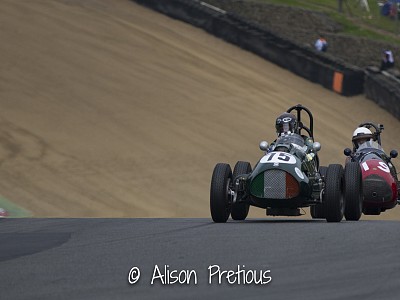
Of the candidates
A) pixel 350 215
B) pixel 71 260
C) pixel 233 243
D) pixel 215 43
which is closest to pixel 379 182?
pixel 350 215

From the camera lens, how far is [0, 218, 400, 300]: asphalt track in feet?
25.4

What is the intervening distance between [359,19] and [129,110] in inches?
699

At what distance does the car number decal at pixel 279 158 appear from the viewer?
12805mm

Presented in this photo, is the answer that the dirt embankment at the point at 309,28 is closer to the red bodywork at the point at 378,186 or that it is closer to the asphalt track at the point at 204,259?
the red bodywork at the point at 378,186

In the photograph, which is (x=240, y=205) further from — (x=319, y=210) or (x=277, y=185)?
(x=277, y=185)

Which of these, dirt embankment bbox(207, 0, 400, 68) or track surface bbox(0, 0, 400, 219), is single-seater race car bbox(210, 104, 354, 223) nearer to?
track surface bbox(0, 0, 400, 219)

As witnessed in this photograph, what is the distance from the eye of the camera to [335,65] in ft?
111

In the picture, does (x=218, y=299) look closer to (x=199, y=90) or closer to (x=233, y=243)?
(x=233, y=243)

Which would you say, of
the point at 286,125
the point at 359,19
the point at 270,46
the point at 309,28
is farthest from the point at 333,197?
the point at 359,19

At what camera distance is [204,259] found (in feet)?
29.8

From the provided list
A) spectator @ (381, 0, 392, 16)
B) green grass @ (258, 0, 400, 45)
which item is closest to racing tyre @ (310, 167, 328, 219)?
green grass @ (258, 0, 400, 45)

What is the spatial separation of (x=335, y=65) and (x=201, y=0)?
6.93 meters

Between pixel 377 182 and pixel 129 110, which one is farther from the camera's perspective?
pixel 129 110
